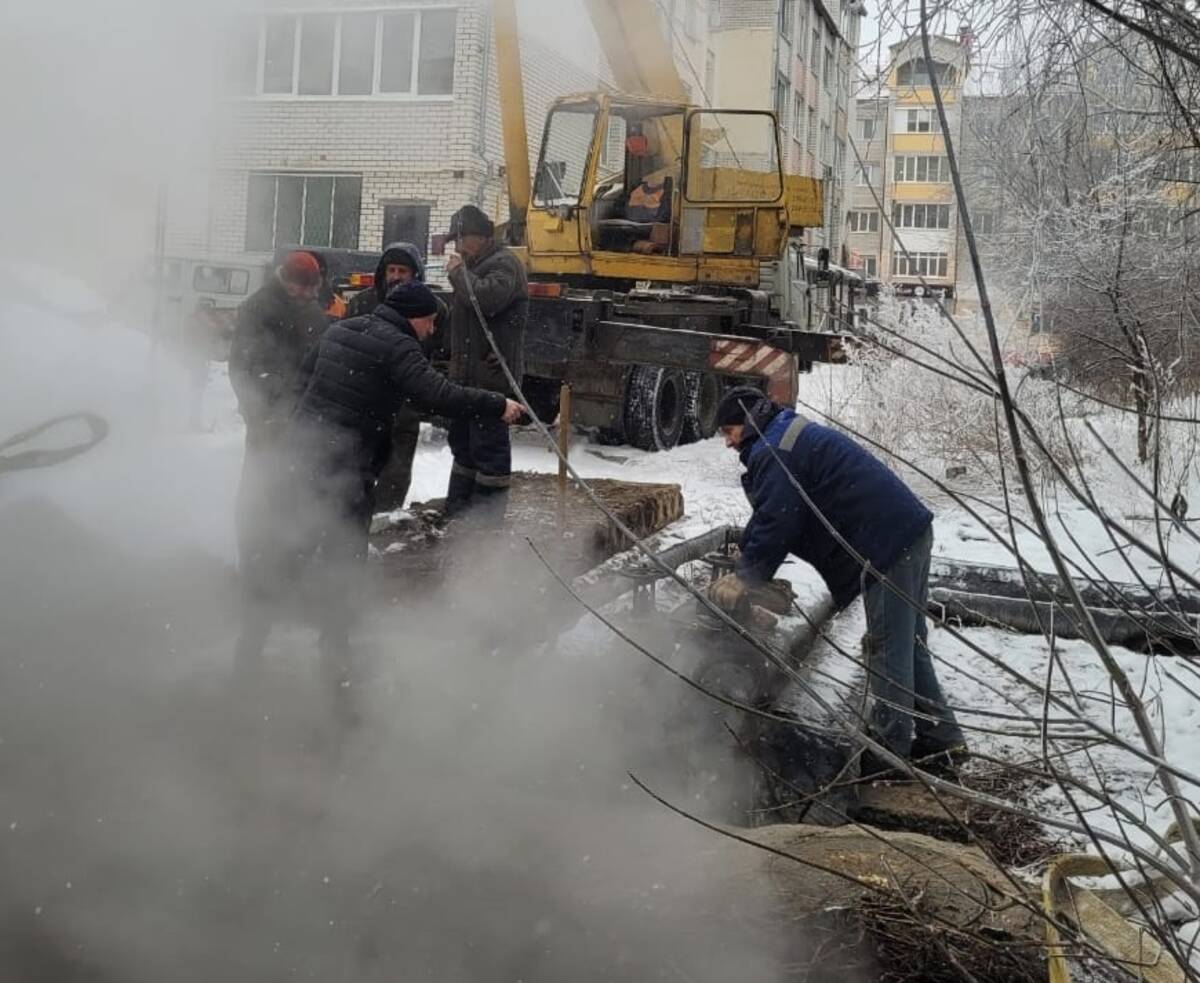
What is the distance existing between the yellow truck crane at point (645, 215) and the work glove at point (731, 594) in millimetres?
4986

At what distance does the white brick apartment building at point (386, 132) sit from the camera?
6.58 meters

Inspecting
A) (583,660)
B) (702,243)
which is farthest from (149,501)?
(702,243)

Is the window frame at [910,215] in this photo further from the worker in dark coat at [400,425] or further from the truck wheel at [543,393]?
the truck wheel at [543,393]

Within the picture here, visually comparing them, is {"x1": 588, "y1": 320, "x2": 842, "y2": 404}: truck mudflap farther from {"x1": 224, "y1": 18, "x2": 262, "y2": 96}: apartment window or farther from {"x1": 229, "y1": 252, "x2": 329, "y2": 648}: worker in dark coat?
{"x1": 224, "y1": 18, "x2": 262, "y2": 96}: apartment window

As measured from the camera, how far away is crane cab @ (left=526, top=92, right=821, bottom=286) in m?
9.39

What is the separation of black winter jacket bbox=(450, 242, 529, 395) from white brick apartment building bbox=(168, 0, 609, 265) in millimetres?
1190

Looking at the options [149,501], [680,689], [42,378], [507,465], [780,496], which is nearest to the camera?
[780,496]

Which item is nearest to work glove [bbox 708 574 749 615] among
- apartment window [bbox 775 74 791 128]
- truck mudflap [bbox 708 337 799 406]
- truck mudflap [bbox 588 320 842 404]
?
truck mudflap [bbox 588 320 842 404]

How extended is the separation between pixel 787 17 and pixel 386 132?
8.18 metres

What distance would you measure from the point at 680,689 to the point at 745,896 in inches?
56.4

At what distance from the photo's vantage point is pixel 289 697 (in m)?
4.07

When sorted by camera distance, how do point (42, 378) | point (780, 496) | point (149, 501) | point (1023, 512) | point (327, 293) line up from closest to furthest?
1. point (780, 496)
2. point (42, 378)
3. point (149, 501)
4. point (327, 293)
5. point (1023, 512)

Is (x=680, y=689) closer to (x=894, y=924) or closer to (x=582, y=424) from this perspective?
(x=894, y=924)

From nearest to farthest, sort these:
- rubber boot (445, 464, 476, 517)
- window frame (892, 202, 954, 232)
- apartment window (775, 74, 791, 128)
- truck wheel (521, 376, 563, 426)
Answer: window frame (892, 202, 954, 232), rubber boot (445, 464, 476, 517), truck wheel (521, 376, 563, 426), apartment window (775, 74, 791, 128)
